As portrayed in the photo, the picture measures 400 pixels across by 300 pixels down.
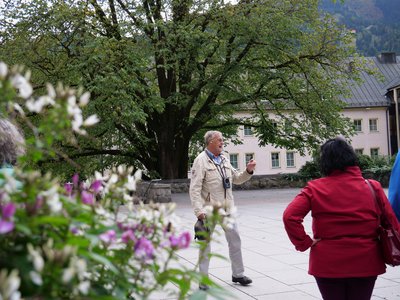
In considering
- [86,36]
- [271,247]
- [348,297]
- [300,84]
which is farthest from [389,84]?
[348,297]

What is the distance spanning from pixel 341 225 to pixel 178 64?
1940cm

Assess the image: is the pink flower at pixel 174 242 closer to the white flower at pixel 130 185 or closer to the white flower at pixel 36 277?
the white flower at pixel 130 185

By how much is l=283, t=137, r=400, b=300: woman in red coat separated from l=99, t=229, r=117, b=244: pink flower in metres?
2.62

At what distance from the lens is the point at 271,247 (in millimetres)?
9617

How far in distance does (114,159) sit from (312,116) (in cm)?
921

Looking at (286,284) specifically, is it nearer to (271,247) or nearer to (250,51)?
(271,247)

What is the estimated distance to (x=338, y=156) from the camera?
13.4 ft

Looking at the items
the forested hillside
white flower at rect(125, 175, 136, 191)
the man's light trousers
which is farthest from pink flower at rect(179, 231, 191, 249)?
the forested hillside

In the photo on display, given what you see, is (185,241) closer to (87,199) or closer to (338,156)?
(87,199)

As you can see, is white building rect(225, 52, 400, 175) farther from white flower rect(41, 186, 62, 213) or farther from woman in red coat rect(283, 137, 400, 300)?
white flower rect(41, 186, 62, 213)

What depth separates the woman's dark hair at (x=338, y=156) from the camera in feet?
13.4

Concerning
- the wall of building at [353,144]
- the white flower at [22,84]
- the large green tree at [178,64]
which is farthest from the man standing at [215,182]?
the wall of building at [353,144]

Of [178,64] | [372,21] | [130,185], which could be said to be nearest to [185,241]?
[130,185]

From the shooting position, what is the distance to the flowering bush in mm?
1300
